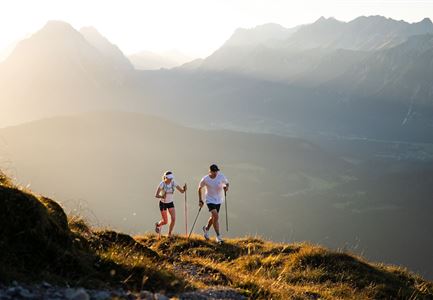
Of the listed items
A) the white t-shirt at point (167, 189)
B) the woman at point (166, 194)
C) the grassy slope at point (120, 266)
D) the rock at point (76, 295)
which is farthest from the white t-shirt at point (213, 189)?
the rock at point (76, 295)

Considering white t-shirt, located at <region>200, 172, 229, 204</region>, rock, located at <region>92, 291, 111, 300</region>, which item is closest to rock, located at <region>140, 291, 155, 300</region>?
rock, located at <region>92, 291, 111, 300</region>

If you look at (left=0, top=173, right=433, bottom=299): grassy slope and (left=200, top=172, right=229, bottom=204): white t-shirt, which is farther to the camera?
(left=200, top=172, right=229, bottom=204): white t-shirt

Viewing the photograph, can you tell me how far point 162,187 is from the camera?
2011cm

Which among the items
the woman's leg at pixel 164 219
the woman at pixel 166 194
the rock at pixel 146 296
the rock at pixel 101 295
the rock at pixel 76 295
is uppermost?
the rock at pixel 76 295

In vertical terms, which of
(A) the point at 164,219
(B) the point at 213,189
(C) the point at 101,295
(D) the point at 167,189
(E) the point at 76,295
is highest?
(E) the point at 76,295

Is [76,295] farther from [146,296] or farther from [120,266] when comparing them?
[120,266]

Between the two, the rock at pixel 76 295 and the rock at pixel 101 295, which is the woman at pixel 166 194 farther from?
the rock at pixel 76 295

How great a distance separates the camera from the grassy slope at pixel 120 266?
17.0ft

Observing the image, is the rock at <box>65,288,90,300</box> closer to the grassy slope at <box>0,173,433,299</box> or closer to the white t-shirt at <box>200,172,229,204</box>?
the grassy slope at <box>0,173,433,299</box>

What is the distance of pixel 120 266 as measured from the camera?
6.23m

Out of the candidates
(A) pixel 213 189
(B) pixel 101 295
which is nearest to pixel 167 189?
(A) pixel 213 189

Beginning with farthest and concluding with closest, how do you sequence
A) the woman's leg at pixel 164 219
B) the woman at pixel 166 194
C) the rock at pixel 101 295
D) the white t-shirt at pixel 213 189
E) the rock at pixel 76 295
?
1. the woman's leg at pixel 164 219
2. the woman at pixel 166 194
3. the white t-shirt at pixel 213 189
4. the rock at pixel 101 295
5. the rock at pixel 76 295

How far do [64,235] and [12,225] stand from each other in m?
0.84

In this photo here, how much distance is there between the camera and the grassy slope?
518 centimetres
